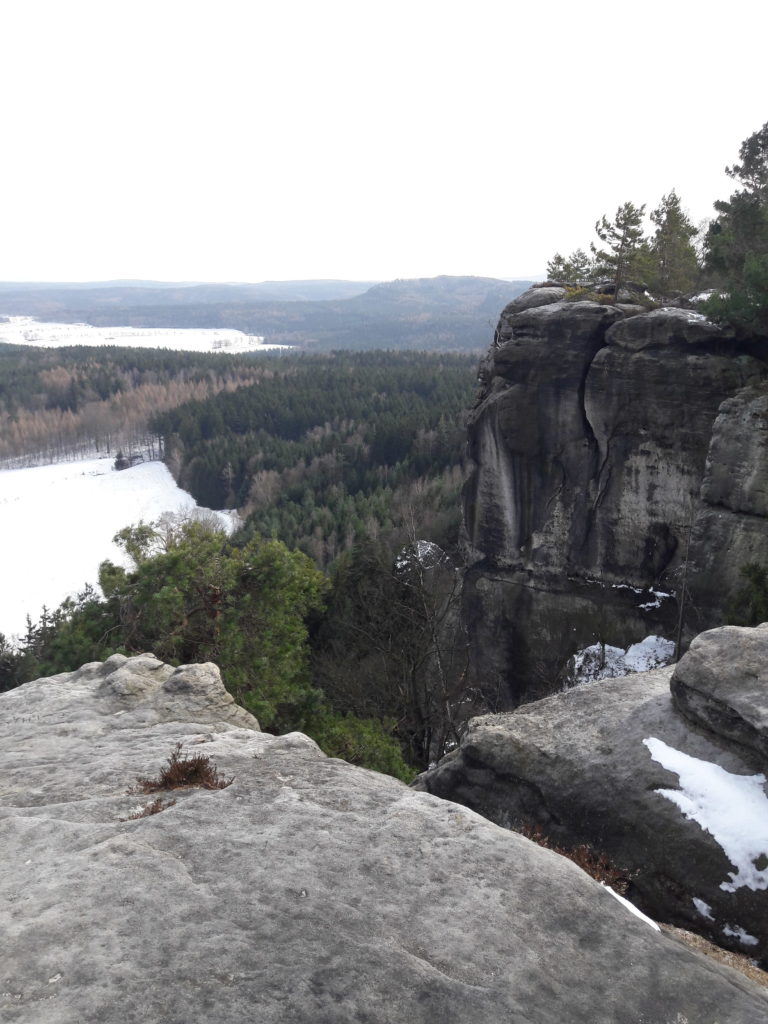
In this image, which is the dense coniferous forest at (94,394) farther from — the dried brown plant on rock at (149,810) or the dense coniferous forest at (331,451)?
the dried brown plant on rock at (149,810)

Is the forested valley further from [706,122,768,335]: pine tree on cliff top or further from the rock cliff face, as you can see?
[706,122,768,335]: pine tree on cliff top

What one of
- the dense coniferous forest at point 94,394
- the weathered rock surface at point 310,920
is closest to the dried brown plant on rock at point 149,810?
the weathered rock surface at point 310,920

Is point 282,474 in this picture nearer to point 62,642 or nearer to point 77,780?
point 62,642

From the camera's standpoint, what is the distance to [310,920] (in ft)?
17.8

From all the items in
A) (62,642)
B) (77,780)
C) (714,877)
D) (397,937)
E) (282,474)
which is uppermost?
Answer: (397,937)

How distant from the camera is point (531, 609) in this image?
104 feet

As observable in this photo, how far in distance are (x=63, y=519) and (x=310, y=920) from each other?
299 ft

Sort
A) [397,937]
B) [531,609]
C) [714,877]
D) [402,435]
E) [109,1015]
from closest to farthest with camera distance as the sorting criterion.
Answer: [109,1015] < [397,937] < [714,877] < [531,609] < [402,435]

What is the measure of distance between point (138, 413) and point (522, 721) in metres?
138

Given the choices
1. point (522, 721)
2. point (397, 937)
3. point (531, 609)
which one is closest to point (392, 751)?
point (522, 721)

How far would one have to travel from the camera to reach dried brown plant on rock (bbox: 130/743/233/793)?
767cm

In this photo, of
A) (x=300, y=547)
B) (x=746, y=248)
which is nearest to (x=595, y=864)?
(x=746, y=248)

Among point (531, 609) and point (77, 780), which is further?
point (531, 609)

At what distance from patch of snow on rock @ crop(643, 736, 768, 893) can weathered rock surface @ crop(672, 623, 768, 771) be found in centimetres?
48
